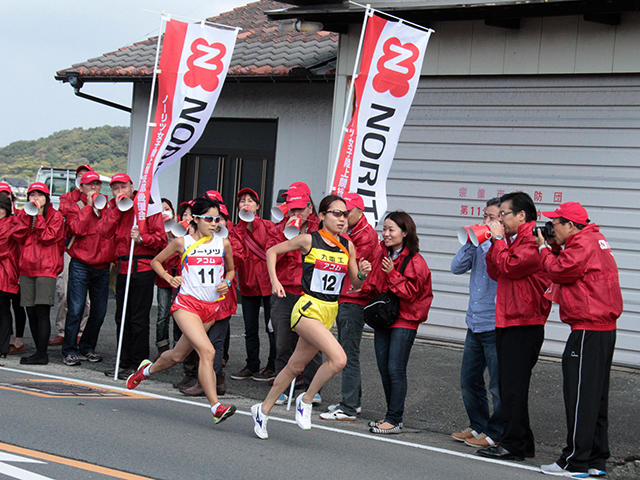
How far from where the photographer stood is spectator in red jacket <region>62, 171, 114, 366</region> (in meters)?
10.1

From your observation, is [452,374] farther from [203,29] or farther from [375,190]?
[203,29]

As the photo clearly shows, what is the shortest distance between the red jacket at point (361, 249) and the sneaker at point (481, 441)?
1.63 metres

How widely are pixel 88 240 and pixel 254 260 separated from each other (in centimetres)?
207

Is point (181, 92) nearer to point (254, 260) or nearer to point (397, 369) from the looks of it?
point (254, 260)

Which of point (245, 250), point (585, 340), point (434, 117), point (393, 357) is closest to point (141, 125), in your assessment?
point (434, 117)

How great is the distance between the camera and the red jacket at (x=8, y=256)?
10240 mm

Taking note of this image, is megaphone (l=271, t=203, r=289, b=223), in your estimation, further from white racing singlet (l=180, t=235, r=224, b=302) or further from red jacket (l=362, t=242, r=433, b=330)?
red jacket (l=362, t=242, r=433, b=330)

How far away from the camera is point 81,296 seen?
33.8ft

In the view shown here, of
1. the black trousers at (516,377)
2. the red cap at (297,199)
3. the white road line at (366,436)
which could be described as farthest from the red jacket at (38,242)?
the black trousers at (516,377)

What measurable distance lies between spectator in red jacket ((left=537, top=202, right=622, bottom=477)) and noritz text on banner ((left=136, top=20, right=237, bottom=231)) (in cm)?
454

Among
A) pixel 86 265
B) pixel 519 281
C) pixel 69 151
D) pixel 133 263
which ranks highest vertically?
pixel 69 151

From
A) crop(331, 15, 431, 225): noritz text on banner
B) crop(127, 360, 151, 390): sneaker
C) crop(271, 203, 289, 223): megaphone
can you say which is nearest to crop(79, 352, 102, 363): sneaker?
crop(127, 360, 151, 390): sneaker

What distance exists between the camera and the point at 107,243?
1019 cm

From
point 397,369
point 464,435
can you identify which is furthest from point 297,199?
point 464,435
